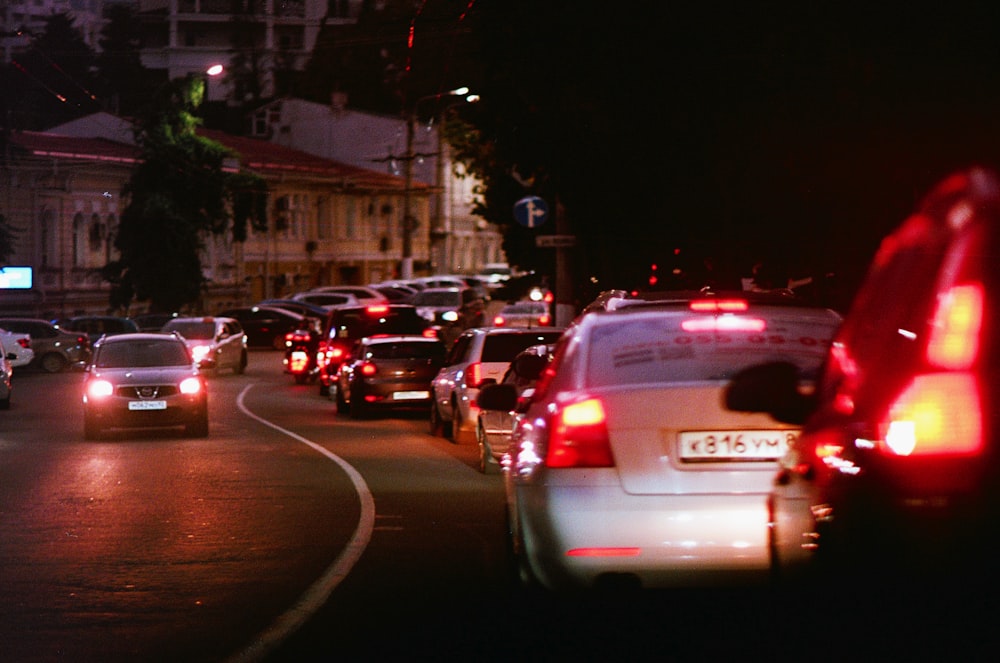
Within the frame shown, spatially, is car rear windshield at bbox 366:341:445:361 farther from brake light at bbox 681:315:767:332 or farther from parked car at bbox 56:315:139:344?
parked car at bbox 56:315:139:344

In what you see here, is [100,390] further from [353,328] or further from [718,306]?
[718,306]

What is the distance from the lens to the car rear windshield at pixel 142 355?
2505 centimetres

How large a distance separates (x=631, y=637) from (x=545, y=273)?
26.7 m

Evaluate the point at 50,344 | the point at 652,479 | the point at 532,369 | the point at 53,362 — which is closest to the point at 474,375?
the point at 532,369

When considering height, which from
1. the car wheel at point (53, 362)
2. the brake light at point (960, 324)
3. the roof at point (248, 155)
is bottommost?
the car wheel at point (53, 362)

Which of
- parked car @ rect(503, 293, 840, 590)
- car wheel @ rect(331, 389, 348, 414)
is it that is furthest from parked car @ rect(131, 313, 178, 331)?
parked car @ rect(503, 293, 840, 590)

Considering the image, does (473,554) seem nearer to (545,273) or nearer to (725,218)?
(725,218)

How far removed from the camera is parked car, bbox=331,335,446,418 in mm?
27938

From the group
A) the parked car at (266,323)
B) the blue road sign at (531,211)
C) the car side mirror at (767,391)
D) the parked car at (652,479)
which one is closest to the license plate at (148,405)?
the blue road sign at (531,211)

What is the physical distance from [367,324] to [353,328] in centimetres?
37

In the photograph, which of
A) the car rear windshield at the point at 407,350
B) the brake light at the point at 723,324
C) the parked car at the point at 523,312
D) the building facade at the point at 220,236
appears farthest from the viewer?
the building facade at the point at 220,236

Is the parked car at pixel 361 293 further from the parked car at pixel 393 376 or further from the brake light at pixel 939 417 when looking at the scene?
the brake light at pixel 939 417

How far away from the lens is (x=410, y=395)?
1101 inches

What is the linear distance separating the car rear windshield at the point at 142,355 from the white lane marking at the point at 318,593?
9.06 meters
